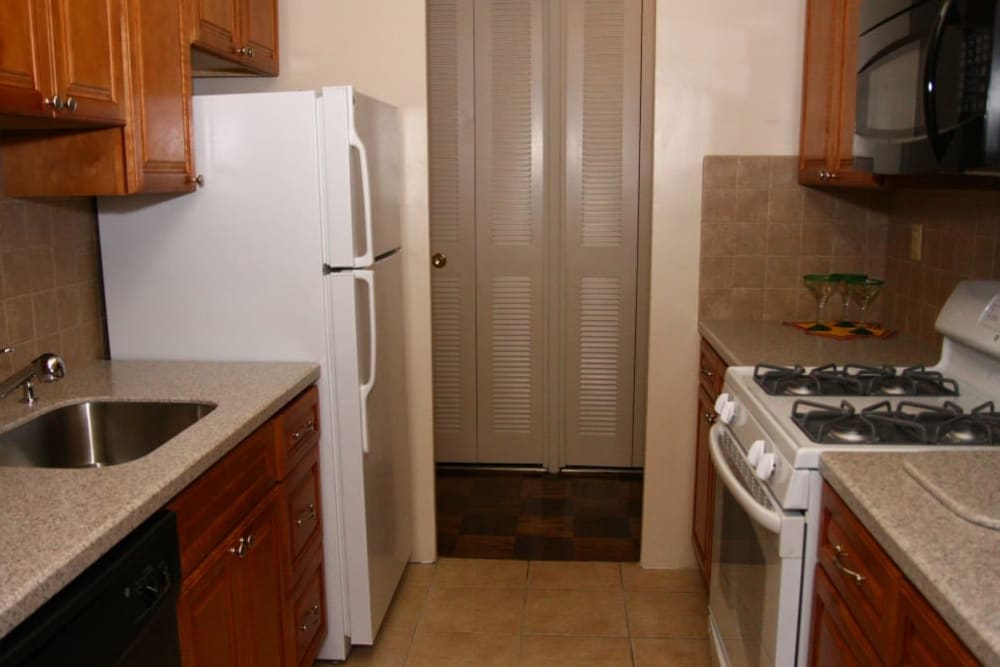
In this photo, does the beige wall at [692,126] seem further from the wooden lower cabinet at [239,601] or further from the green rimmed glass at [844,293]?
the wooden lower cabinet at [239,601]

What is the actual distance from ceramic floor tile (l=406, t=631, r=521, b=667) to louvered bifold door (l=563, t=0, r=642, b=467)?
5.10 feet

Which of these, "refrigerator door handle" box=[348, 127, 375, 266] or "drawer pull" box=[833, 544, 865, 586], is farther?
"refrigerator door handle" box=[348, 127, 375, 266]

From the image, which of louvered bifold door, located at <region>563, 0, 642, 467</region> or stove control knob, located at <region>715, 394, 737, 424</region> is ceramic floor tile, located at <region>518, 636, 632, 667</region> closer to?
stove control knob, located at <region>715, 394, 737, 424</region>

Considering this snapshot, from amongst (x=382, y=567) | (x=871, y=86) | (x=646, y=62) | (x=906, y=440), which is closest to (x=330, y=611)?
(x=382, y=567)

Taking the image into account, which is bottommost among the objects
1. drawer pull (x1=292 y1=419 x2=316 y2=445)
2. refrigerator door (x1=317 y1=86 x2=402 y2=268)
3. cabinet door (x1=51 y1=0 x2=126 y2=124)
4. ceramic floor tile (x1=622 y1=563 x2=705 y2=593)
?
ceramic floor tile (x1=622 y1=563 x2=705 y2=593)

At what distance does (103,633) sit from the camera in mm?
1304

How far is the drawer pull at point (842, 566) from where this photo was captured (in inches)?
56.9

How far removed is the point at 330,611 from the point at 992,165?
2035 mm

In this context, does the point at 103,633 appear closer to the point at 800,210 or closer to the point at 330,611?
the point at 330,611

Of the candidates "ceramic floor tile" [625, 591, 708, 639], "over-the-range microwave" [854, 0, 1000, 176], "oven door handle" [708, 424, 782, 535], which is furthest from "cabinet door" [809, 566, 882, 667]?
"ceramic floor tile" [625, 591, 708, 639]

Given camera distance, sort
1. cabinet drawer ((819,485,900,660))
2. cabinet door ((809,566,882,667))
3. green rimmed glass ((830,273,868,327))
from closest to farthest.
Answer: cabinet drawer ((819,485,900,660)) < cabinet door ((809,566,882,667)) < green rimmed glass ((830,273,868,327))

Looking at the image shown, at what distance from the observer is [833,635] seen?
157cm

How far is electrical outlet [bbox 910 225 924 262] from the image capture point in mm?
2734

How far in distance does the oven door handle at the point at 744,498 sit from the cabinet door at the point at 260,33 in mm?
1762
